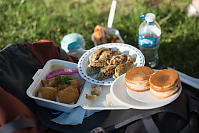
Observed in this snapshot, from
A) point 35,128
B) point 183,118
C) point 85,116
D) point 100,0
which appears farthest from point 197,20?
point 35,128

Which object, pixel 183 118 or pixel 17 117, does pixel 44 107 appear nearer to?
pixel 17 117

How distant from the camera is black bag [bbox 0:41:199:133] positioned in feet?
4.13

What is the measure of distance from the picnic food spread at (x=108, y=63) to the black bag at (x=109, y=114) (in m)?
0.31

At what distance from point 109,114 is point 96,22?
6.11ft

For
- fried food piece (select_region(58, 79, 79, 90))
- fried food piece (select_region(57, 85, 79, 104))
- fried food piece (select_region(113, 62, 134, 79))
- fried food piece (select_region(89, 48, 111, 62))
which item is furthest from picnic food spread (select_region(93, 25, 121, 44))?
fried food piece (select_region(57, 85, 79, 104))

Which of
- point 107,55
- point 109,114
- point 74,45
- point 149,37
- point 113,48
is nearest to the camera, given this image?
point 109,114

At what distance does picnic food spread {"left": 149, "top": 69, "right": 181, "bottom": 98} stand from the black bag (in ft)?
0.25

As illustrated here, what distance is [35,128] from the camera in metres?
1.22

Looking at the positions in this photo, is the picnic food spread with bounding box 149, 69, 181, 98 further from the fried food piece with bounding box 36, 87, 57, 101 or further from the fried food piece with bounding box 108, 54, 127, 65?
the fried food piece with bounding box 36, 87, 57, 101

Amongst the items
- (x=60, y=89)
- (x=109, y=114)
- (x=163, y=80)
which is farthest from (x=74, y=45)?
(x=163, y=80)

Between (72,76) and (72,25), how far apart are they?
151cm

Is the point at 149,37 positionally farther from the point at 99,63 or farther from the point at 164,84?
the point at 164,84

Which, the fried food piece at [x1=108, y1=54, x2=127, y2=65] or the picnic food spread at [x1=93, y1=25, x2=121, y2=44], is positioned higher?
the fried food piece at [x1=108, y1=54, x2=127, y2=65]

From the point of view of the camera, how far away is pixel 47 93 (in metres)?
1.44
